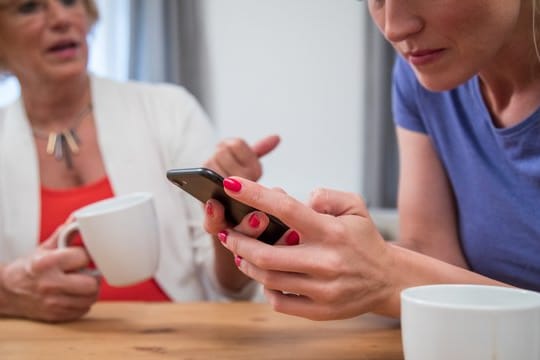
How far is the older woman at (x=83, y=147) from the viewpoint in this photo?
145 cm

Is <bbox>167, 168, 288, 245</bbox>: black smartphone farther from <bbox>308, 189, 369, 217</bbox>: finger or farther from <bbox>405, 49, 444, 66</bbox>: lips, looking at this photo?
<bbox>405, 49, 444, 66</bbox>: lips

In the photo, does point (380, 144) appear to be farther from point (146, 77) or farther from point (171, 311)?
point (171, 311)

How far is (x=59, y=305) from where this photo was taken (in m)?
Result: 0.99

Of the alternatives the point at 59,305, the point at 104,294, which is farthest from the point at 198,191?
the point at 104,294

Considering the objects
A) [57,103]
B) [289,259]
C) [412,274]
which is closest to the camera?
[289,259]

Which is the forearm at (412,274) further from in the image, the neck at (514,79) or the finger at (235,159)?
the finger at (235,159)

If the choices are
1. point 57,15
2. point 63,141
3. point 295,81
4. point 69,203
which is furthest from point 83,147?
point 295,81

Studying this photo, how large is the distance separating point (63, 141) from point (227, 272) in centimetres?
51

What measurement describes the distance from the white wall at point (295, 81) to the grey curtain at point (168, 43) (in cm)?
6

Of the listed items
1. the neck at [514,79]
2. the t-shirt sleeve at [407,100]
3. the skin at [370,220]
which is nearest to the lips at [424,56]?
the skin at [370,220]

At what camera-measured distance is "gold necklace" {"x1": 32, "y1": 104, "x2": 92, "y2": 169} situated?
1516 mm

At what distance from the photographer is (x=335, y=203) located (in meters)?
0.75

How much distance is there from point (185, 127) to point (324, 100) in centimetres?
127

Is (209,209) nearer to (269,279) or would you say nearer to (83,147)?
(269,279)
